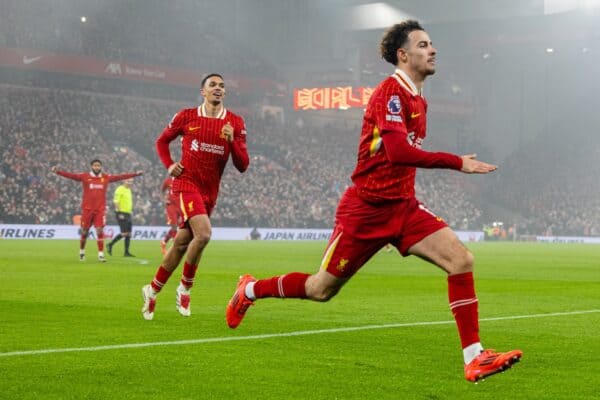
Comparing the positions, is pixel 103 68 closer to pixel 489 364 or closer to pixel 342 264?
pixel 342 264

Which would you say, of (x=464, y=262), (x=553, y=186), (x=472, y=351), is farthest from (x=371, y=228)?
(x=553, y=186)

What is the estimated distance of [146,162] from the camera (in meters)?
53.2

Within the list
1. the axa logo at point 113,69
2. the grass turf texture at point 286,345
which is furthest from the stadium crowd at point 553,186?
the grass turf texture at point 286,345

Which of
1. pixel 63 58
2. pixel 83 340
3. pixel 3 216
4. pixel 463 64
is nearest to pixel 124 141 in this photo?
pixel 63 58

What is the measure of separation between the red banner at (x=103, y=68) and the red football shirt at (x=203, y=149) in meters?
43.7

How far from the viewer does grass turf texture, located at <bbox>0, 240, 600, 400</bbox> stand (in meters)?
6.46

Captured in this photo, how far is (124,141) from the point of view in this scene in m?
55.6

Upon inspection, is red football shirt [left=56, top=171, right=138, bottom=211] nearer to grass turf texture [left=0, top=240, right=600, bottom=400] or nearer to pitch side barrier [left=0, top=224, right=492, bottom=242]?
grass turf texture [left=0, top=240, right=600, bottom=400]

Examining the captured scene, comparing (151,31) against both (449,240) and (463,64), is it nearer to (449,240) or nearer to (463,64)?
(463,64)

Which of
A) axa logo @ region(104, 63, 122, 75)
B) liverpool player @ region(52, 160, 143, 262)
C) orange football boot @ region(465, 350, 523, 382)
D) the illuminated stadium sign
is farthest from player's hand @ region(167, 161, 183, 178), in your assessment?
the illuminated stadium sign

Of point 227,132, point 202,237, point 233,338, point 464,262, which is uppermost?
point 227,132

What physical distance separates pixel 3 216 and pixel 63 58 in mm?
16580

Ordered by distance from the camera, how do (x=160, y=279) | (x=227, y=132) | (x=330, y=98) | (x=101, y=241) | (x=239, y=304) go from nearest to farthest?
1. (x=239, y=304)
2. (x=160, y=279)
3. (x=227, y=132)
4. (x=101, y=241)
5. (x=330, y=98)

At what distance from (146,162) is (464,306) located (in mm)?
47375
